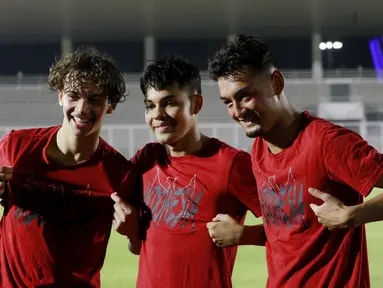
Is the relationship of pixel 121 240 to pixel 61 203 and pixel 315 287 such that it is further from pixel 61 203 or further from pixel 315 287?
pixel 315 287

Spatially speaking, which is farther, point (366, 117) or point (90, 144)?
point (366, 117)

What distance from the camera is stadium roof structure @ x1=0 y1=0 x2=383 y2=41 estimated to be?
78.5 ft

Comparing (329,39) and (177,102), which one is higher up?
(329,39)

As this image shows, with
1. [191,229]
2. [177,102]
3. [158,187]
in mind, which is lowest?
[191,229]

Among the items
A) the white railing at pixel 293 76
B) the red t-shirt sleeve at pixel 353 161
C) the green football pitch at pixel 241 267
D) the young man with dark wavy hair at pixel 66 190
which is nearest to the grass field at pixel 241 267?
the green football pitch at pixel 241 267

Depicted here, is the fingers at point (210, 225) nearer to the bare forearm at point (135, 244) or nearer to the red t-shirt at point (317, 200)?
the red t-shirt at point (317, 200)

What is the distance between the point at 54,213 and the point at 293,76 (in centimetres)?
2428

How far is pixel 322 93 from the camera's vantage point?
951 inches

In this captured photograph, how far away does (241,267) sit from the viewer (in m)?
5.49

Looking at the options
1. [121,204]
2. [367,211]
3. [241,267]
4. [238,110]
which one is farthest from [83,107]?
[241,267]

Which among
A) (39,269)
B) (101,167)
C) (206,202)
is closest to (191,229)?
(206,202)

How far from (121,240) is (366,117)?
17.6 metres

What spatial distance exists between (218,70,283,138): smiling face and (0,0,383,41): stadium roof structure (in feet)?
71.4

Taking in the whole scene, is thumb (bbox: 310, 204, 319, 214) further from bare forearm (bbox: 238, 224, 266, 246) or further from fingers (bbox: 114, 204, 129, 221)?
fingers (bbox: 114, 204, 129, 221)
